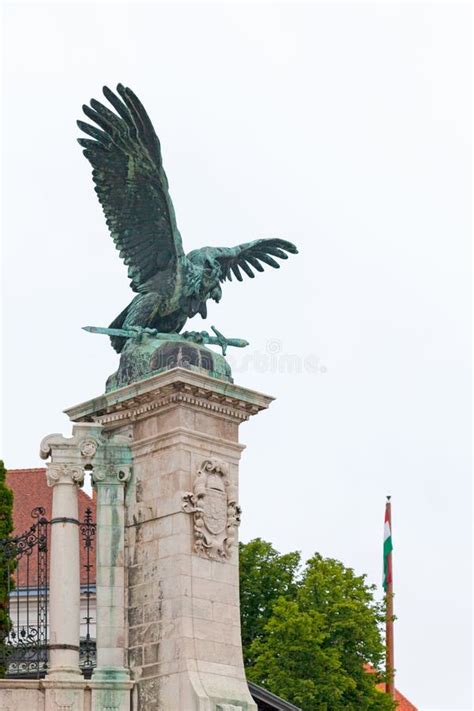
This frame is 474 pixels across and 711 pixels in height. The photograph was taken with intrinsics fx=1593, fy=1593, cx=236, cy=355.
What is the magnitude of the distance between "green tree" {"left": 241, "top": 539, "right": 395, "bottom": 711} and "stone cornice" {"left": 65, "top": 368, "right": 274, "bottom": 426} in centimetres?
1500

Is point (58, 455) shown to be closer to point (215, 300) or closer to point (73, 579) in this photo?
point (73, 579)

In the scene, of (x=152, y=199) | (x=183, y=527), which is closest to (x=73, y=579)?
(x=183, y=527)

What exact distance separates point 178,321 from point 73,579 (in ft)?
10.6

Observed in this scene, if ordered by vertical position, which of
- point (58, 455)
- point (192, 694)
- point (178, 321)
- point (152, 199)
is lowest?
point (192, 694)

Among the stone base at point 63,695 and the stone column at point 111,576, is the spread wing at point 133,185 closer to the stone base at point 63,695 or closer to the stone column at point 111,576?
the stone column at point 111,576

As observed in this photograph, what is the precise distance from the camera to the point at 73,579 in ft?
55.8

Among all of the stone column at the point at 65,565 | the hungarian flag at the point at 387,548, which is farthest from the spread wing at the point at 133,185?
the hungarian flag at the point at 387,548

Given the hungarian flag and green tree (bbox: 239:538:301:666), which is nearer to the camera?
green tree (bbox: 239:538:301:666)

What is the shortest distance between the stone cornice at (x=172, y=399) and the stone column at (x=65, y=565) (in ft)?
1.06

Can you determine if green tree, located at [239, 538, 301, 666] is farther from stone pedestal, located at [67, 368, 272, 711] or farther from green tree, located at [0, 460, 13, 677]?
stone pedestal, located at [67, 368, 272, 711]

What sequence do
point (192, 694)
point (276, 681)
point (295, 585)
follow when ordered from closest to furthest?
point (192, 694) < point (276, 681) < point (295, 585)

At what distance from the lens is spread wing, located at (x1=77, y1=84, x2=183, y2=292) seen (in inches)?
704

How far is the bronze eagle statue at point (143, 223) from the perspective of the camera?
17.9m

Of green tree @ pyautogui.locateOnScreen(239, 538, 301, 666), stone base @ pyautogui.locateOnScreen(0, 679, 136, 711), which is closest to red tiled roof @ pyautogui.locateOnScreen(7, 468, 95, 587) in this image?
green tree @ pyautogui.locateOnScreen(239, 538, 301, 666)
